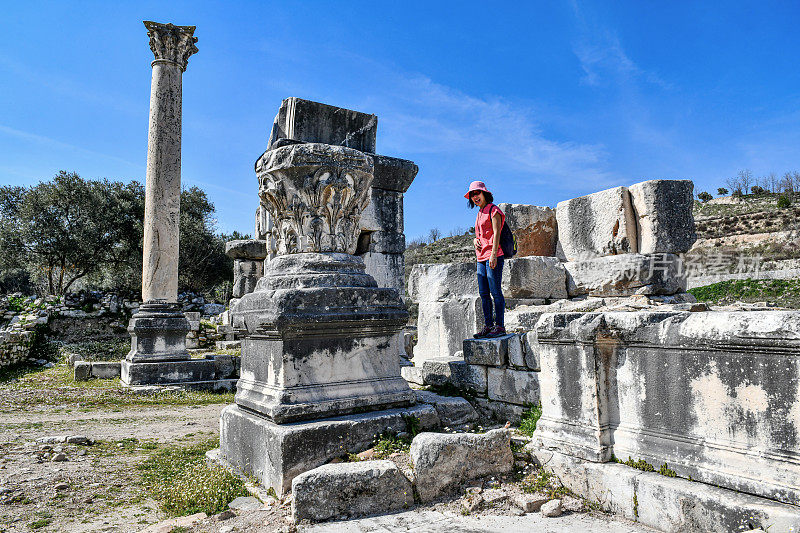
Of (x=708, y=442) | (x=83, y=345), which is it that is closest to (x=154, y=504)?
(x=708, y=442)

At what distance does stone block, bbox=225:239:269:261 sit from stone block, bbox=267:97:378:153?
20.8 ft

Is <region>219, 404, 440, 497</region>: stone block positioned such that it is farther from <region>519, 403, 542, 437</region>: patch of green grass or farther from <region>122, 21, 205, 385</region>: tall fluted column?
<region>122, 21, 205, 385</region>: tall fluted column

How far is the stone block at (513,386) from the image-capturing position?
3850mm

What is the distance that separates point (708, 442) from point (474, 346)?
2.10m

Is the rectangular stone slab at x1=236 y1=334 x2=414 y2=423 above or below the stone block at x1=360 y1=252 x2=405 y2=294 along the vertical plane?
below

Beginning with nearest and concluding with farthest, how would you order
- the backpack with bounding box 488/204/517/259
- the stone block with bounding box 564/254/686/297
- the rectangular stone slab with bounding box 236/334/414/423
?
the rectangular stone slab with bounding box 236/334/414/423 < the backpack with bounding box 488/204/517/259 < the stone block with bounding box 564/254/686/297

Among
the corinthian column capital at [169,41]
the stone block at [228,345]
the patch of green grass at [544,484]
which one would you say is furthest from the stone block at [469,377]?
the corinthian column capital at [169,41]

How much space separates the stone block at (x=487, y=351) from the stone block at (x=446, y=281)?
1.39 m

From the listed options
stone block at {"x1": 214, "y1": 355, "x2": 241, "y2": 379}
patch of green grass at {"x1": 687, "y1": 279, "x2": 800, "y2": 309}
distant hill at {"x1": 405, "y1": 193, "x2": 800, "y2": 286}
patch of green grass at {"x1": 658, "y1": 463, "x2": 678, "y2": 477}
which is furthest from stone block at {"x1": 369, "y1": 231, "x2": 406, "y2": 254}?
distant hill at {"x1": 405, "y1": 193, "x2": 800, "y2": 286}

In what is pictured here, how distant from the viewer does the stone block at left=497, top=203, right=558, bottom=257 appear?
676 centimetres

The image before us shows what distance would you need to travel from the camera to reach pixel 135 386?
27.2 ft

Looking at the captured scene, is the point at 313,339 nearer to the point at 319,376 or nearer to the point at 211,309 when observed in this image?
the point at 319,376

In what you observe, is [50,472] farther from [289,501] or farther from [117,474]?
[289,501]

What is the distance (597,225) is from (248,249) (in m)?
8.32
